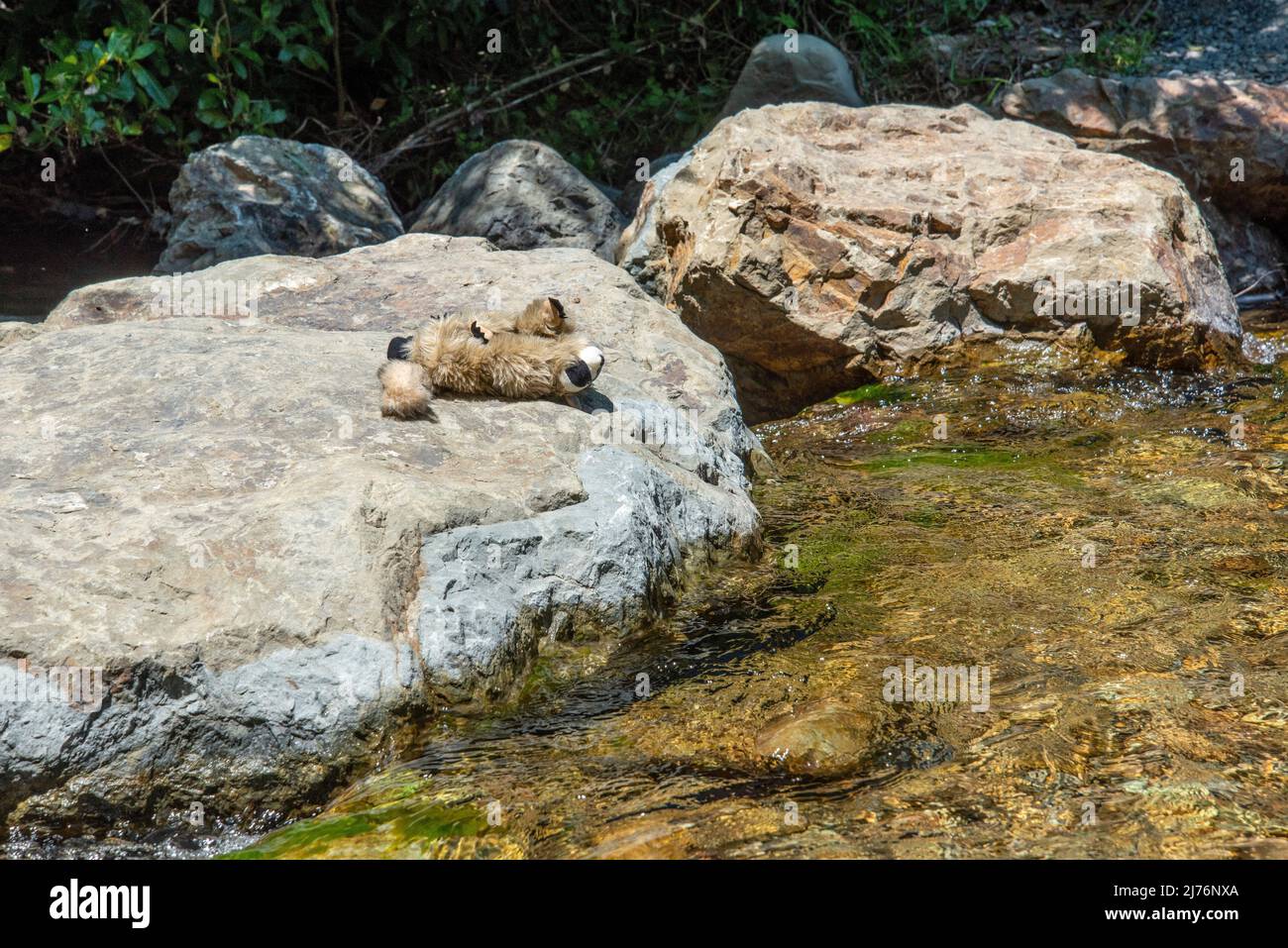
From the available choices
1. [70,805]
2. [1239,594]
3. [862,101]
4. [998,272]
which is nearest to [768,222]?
[998,272]

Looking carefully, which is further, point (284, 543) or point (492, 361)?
point (492, 361)

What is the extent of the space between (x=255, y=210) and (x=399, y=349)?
4641 mm

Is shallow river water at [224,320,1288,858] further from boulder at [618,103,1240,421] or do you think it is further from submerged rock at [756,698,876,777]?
A: boulder at [618,103,1240,421]

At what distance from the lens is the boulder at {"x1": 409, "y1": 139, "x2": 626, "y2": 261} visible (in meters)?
8.58

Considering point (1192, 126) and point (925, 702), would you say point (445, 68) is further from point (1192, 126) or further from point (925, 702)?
point (925, 702)

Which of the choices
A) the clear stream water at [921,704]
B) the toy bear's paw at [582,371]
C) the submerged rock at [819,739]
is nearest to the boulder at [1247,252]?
the clear stream water at [921,704]

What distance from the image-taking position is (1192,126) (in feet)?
29.4

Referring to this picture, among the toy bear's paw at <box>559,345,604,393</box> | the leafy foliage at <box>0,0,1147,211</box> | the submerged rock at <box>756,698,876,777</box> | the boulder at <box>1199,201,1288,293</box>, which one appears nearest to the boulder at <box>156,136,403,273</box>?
the leafy foliage at <box>0,0,1147,211</box>

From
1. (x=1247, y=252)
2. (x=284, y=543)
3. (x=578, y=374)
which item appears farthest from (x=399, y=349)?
(x=1247, y=252)

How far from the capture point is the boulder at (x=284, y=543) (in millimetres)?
2869

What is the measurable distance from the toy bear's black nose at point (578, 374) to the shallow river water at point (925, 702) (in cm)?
84

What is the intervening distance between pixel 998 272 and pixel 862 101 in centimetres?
517

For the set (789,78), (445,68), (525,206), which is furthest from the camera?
(445,68)
